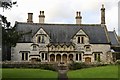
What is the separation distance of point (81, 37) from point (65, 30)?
3.80m

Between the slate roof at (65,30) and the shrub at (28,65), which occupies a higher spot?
the slate roof at (65,30)

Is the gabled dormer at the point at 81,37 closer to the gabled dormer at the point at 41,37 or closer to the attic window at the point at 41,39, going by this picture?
the gabled dormer at the point at 41,37

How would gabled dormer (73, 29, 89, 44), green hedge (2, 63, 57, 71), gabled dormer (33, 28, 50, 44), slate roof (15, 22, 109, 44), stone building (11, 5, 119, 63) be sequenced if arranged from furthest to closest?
slate roof (15, 22, 109, 44) < gabled dormer (73, 29, 89, 44) < gabled dormer (33, 28, 50, 44) < stone building (11, 5, 119, 63) < green hedge (2, 63, 57, 71)

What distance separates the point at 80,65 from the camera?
53.2 m

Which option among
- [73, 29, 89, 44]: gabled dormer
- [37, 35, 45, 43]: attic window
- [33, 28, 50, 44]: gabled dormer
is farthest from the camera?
[73, 29, 89, 44]: gabled dormer

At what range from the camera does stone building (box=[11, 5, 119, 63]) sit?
66.2 meters

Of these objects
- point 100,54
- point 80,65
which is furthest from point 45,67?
point 100,54

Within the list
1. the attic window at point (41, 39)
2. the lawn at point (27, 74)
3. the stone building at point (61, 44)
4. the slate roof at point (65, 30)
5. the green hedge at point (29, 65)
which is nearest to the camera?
the lawn at point (27, 74)

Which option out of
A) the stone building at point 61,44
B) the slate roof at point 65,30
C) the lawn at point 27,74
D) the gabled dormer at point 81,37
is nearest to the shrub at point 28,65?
the stone building at point 61,44

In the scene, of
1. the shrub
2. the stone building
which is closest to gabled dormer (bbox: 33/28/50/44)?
the stone building

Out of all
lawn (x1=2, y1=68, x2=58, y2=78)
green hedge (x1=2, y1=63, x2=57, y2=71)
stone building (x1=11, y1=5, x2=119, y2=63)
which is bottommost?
green hedge (x1=2, y1=63, x2=57, y2=71)

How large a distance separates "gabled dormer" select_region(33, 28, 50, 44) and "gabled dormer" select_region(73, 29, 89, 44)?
17.3 feet

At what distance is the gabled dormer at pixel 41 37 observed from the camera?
218ft

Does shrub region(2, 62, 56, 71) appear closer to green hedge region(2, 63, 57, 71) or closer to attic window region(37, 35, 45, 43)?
green hedge region(2, 63, 57, 71)
